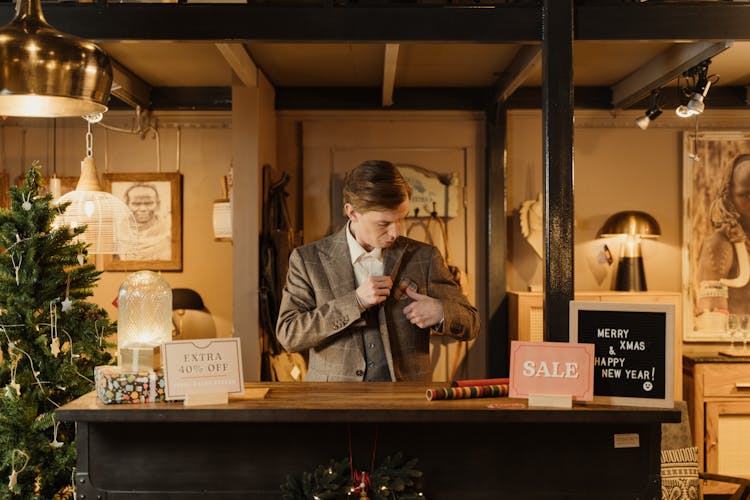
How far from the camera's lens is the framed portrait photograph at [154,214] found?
5.73 meters

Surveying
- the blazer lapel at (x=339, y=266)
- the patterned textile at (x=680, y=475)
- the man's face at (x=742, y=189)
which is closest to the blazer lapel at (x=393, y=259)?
the blazer lapel at (x=339, y=266)

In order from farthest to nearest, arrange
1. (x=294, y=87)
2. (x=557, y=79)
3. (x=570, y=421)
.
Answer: (x=294, y=87)
(x=557, y=79)
(x=570, y=421)

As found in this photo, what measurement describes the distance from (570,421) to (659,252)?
4060 millimetres

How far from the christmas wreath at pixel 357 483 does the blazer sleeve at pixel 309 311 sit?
0.46m

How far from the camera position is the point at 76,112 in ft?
7.16

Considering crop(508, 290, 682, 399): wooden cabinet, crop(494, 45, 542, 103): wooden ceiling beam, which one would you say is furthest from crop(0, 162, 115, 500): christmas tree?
crop(508, 290, 682, 399): wooden cabinet

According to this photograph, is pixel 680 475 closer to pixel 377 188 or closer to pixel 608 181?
pixel 377 188

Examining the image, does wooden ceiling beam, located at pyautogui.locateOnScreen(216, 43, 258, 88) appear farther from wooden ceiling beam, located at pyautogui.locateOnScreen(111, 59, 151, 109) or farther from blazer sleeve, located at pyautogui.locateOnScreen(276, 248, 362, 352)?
blazer sleeve, located at pyautogui.locateOnScreen(276, 248, 362, 352)

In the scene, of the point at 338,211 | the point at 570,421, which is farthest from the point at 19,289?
the point at 338,211

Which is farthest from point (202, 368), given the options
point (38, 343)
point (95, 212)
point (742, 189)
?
point (742, 189)

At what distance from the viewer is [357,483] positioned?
2145mm

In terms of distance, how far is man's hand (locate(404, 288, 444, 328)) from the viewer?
8.11 feet

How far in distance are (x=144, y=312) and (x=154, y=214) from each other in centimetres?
362

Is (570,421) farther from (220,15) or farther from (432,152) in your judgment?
(432,152)
